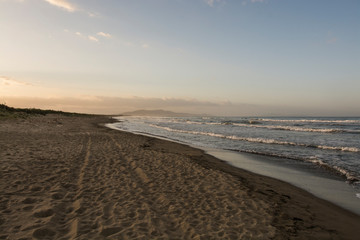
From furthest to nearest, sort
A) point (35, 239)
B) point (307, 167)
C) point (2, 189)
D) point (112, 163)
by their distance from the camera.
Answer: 1. point (307, 167)
2. point (112, 163)
3. point (2, 189)
4. point (35, 239)

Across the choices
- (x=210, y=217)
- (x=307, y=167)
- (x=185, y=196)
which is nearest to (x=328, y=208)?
(x=210, y=217)

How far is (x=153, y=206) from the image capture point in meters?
5.89

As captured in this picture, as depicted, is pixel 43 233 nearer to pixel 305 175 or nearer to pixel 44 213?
pixel 44 213

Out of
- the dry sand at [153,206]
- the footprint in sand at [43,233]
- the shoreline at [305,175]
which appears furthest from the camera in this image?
the shoreline at [305,175]

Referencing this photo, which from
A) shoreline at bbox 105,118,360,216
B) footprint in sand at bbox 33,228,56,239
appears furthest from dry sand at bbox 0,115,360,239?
shoreline at bbox 105,118,360,216

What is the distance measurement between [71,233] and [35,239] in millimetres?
610

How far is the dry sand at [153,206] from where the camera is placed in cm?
468

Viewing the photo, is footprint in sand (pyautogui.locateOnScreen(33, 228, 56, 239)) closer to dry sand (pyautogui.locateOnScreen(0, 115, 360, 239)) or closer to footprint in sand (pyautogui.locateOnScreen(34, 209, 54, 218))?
dry sand (pyautogui.locateOnScreen(0, 115, 360, 239))

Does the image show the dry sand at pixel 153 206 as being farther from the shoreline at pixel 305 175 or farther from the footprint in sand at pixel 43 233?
the shoreline at pixel 305 175

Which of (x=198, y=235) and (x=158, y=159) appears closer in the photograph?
(x=198, y=235)

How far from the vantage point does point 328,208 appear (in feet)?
20.9

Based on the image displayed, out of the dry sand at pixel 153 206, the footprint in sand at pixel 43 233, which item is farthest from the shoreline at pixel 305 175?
the footprint in sand at pixel 43 233

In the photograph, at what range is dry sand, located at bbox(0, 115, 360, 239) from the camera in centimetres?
468

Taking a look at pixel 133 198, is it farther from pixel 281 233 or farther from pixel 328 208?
pixel 328 208
